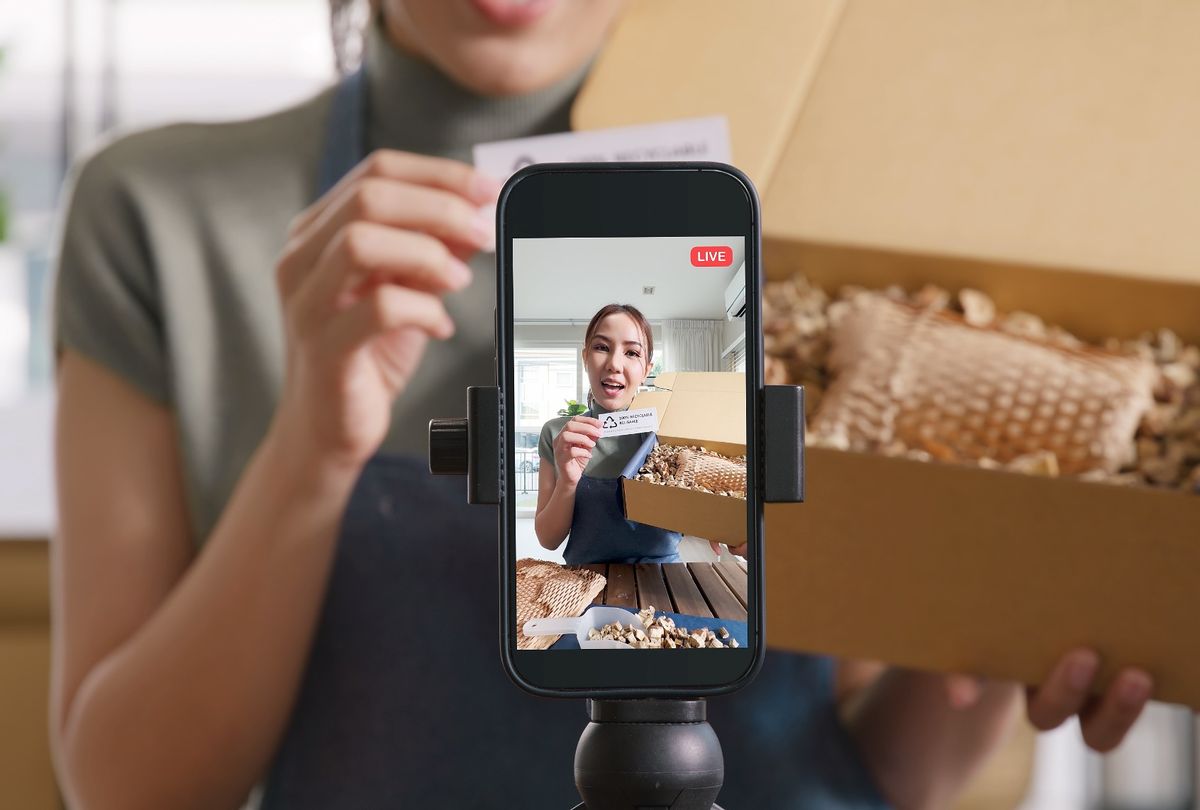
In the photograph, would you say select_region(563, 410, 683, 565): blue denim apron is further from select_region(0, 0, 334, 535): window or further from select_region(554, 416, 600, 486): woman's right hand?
select_region(0, 0, 334, 535): window

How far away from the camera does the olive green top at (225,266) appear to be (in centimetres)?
69

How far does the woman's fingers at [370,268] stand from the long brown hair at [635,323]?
251 millimetres

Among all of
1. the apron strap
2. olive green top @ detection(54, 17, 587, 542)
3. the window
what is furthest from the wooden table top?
the window

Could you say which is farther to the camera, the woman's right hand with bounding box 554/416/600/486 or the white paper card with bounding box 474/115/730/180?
the white paper card with bounding box 474/115/730/180

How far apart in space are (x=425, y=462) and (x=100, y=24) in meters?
1.94

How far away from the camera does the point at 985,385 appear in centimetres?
52

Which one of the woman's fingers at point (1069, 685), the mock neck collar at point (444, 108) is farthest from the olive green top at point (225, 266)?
the woman's fingers at point (1069, 685)

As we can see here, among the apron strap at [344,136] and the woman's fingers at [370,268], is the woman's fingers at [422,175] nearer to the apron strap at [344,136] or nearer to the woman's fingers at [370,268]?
the woman's fingers at [370,268]

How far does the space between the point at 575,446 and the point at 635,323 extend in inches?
1.6

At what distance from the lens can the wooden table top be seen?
0.28 m

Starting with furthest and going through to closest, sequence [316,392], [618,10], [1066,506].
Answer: [618,10] → [316,392] → [1066,506]

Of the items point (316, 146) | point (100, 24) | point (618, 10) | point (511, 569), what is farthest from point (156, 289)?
point (100, 24)

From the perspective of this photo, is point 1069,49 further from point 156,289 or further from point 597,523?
point 156,289

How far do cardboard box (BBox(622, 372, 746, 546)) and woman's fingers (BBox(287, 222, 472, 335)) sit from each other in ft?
0.87
